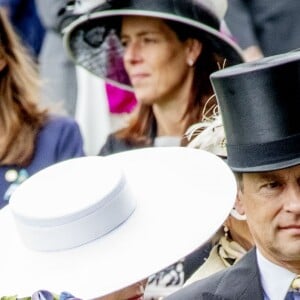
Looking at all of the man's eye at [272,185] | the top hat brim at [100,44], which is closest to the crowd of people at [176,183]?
the man's eye at [272,185]

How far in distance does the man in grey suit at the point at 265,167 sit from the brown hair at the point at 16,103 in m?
1.40

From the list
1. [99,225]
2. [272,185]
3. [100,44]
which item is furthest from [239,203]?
[100,44]

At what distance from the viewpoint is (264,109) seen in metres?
3.75

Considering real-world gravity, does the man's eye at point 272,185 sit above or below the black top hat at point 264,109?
below

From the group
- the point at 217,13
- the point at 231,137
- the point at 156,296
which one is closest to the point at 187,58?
the point at 217,13

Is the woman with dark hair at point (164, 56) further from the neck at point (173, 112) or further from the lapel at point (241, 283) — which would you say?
the lapel at point (241, 283)

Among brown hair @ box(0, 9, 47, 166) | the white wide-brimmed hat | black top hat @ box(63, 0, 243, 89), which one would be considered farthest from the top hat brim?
the white wide-brimmed hat

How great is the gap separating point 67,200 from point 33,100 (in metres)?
1.74

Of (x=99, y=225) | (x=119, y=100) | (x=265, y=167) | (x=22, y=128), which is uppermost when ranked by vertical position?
(x=99, y=225)

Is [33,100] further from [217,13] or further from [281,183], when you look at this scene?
[281,183]

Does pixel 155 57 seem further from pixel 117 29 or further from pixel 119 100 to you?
pixel 119 100

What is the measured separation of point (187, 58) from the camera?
5.11 metres

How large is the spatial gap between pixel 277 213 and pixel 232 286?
10.0 inches

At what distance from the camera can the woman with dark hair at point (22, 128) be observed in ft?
16.6
